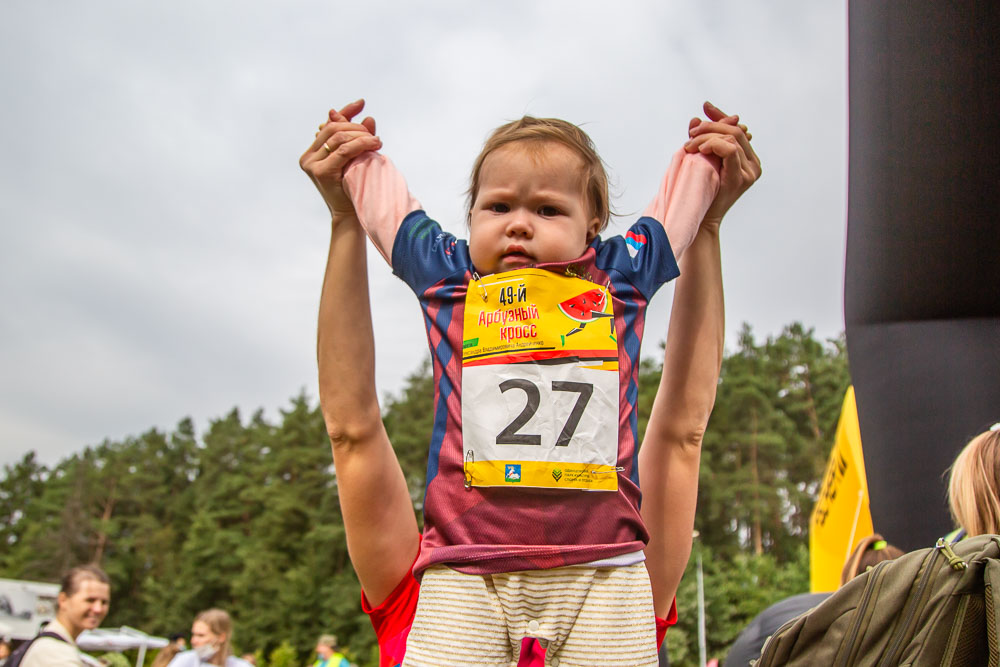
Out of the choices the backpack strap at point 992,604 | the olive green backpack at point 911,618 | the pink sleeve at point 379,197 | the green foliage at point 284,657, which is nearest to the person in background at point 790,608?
the olive green backpack at point 911,618

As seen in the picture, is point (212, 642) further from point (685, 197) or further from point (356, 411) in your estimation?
point (685, 197)

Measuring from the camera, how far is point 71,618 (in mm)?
4605

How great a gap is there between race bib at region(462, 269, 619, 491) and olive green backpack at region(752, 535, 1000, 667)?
0.51 m

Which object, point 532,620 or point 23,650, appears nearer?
point 532,620

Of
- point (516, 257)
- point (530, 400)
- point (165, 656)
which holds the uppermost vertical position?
point (516, 257)

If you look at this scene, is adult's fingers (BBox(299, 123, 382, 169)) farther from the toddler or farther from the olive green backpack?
the olive green backpack

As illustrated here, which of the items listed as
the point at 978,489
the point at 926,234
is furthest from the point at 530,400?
the point at 926,234

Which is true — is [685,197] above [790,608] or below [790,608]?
above

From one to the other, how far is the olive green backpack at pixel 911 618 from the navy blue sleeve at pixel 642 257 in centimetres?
70

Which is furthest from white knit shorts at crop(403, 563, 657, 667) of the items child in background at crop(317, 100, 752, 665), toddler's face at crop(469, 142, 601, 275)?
toddler's face at crop(469, 142, 601, 275)

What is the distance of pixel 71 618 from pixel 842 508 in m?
5.89

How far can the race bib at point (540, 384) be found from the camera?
4.61 ft

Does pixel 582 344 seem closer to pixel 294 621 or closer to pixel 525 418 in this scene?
pixel 525 418

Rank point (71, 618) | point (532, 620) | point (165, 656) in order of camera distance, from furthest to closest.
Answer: point (165, 656), point (71, 618), point (532, 620)
